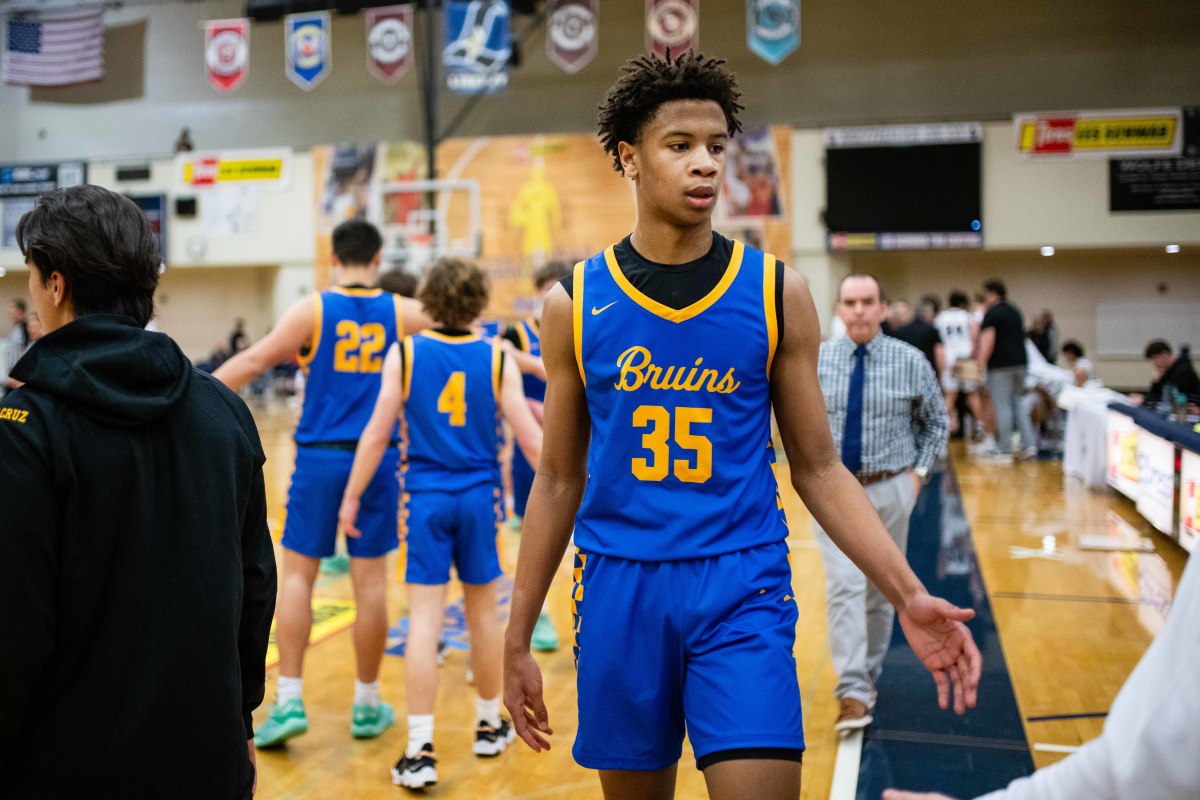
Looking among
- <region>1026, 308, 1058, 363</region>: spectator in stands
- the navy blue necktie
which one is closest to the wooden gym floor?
the navy blue necktie

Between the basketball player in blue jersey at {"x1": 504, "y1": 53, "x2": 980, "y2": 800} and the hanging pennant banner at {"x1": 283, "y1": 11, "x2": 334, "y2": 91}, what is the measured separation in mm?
16739

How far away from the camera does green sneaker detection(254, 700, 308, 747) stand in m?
4.36

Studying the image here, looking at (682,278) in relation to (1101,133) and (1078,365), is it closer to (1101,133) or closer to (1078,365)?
(1078,365)

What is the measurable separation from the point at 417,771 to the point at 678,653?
6.82 feet

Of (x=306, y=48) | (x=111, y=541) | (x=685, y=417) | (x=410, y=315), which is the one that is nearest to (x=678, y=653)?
(x=685, y=417)

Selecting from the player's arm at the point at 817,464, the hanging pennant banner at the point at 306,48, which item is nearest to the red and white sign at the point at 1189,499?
the player's arm at the point at 817,464

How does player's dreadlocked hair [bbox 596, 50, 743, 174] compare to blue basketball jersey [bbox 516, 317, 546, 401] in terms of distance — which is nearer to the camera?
player's dreadlocked hair [bbox 596, 50, 743, 174]

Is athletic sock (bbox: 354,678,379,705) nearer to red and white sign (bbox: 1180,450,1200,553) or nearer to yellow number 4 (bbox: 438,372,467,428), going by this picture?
yellow number 4 (bbox: 438,372,467,428)

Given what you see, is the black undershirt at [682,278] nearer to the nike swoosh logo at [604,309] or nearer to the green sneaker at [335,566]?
the nike swoosh logo at [604,309]

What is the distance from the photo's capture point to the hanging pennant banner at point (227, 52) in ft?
59.2

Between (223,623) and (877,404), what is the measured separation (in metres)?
3.22

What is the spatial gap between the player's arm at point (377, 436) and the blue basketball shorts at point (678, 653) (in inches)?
80.8

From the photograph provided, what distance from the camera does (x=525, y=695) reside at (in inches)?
95.1

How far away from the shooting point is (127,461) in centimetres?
175
